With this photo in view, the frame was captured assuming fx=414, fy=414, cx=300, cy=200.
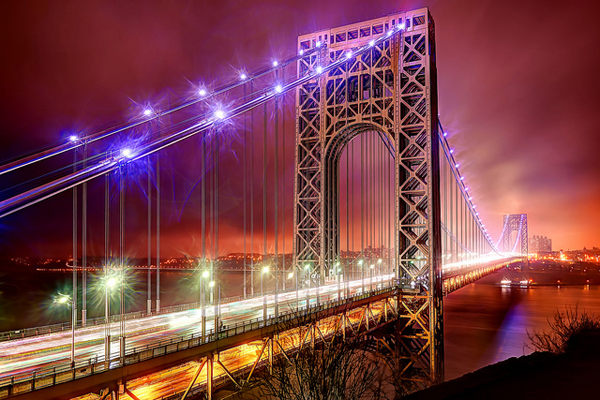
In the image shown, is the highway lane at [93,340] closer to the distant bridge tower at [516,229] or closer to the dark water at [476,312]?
the dark water at [476,312]

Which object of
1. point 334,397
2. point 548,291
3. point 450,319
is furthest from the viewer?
point 548,291

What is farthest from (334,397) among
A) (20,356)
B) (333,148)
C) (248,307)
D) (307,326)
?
(333,148)

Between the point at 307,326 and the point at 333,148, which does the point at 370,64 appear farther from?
the point at 307,326

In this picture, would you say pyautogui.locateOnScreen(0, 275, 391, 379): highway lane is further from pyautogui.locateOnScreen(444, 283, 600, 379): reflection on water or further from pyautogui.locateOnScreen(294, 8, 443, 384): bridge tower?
pyautogui.locateOnScreen(444, 283, 600, 379): reflection on water

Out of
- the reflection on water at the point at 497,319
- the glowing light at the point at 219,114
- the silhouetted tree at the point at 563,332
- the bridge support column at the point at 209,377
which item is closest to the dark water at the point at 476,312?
the reflection on water at the point at 497,319

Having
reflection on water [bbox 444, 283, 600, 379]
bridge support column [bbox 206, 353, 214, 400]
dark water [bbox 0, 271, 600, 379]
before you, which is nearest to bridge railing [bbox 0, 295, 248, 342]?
dark water [bbox 0, 271, 600, 379]

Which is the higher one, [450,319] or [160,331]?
[160,331]

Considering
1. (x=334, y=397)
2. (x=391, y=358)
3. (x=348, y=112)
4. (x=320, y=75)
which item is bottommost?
(x=391, y=358)
